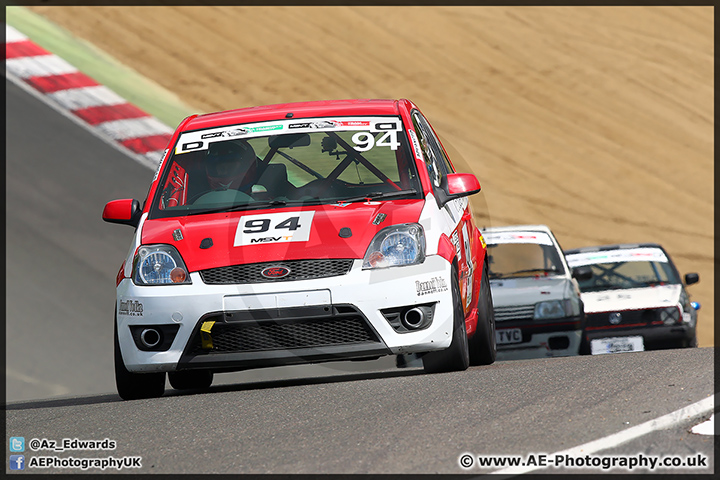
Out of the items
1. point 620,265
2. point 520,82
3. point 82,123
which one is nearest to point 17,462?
point 620,265

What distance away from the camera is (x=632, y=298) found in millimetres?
12008

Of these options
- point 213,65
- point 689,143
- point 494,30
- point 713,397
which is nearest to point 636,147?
point 689,143

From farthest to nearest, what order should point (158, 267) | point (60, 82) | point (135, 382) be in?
point (60, 82), point (135, 382), point (158, 267)

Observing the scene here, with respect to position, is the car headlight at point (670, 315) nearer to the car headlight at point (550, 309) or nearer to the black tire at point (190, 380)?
the car headlight at point (550, 309)

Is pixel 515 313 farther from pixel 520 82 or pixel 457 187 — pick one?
pixel 520 82

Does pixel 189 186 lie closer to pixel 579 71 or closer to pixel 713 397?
pixel 713 397

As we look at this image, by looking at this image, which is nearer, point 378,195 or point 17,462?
point 17,462

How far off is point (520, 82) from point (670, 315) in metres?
12.9

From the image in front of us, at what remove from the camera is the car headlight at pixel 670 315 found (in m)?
11.7

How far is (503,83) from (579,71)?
2018 mm

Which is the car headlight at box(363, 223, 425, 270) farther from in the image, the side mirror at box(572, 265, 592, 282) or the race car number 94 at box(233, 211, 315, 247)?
the side mirror at box(572, 265, 592, 282)

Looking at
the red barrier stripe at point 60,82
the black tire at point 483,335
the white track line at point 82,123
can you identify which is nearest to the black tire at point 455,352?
the black tire at point 483,335

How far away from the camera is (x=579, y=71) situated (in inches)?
975

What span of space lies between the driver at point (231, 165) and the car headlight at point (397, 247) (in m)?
1.19
